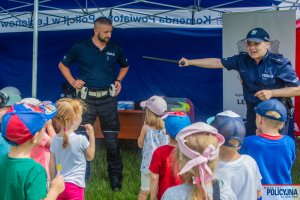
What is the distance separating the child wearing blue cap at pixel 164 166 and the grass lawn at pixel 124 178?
1710 mm

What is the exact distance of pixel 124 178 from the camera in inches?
222

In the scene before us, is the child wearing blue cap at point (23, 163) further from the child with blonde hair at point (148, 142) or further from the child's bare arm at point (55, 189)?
the child with blonde hair at point (148, 142)

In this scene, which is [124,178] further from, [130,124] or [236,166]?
[236,166]

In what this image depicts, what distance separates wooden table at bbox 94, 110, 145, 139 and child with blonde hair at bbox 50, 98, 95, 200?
12.5 ft

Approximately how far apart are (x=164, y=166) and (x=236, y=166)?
0.54 m

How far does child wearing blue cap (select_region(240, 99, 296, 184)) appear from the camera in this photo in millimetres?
3225

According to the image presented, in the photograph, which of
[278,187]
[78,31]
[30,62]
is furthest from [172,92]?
[278,187]

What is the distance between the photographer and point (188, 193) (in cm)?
223

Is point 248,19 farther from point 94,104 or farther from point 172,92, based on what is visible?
point 94,104

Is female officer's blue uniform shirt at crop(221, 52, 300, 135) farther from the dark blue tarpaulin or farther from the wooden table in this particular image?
the dark blue tarpaulin

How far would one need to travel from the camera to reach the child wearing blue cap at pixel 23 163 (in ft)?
7.81

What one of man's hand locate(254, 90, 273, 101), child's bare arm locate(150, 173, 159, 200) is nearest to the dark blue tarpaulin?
man's hand locate(254, 90, 273, 101)

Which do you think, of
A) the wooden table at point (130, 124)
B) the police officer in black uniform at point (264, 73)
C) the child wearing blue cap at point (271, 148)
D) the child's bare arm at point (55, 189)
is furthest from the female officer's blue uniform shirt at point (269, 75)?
the wooden table at point (130, 124)

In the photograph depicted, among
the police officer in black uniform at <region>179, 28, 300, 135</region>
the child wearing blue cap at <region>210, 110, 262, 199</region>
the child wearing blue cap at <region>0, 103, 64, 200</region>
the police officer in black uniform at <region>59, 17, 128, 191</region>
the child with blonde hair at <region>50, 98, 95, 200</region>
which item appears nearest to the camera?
the child wearing blue cap at <region>0, 103, 64, 200</region>
